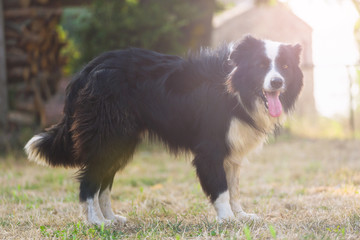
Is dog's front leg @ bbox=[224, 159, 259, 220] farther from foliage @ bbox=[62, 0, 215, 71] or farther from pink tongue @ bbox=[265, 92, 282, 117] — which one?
foliage @ bbox=[62, 0, 215, 71]

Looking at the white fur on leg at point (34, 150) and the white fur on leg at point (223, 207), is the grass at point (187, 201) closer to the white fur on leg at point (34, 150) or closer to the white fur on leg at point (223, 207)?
the white fur on leg at point (223, 207)

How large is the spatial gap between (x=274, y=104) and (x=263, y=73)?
11.0 inches

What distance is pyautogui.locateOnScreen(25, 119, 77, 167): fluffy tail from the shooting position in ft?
14.2

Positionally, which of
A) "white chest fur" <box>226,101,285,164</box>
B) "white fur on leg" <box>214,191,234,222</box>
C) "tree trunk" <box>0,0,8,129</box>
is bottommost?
"tree trunk" <box>0,0,8,129</box>

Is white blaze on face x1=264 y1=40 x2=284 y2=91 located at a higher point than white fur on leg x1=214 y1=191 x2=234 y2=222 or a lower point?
higher

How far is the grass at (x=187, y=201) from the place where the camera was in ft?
11.5

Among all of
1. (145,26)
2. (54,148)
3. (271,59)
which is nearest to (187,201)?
(54,148)

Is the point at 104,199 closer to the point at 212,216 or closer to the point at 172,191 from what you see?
the point at 212,216

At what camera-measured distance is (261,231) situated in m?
3.33

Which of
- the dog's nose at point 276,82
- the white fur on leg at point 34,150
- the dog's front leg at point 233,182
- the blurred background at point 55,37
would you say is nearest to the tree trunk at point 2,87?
the blurred background at point 55,37

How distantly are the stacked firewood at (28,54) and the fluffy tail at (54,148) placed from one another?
17.1 feet

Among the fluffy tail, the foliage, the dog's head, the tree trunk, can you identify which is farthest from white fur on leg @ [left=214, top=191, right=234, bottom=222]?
the tree trunk

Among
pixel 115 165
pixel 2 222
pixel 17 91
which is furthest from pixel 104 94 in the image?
pixel 17 91

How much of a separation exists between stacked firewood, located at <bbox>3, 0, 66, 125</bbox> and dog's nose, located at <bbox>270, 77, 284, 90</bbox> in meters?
6.81
